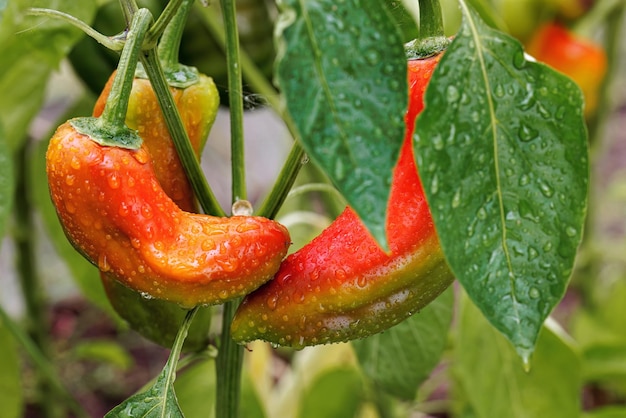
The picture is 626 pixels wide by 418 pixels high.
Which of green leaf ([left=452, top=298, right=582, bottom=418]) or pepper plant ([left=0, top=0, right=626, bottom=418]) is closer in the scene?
pepper plant ([left=0, top=0, right=626, bottom=418])

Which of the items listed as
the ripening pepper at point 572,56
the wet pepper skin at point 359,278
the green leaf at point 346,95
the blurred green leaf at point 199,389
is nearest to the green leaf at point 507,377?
the blurred green leaf at point 199,389

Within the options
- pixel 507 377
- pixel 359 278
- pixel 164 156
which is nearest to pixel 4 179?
pixel 164 156

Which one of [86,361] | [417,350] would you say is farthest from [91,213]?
[86,361]

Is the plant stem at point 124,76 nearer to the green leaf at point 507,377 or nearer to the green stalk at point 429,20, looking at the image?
the green stalk at point 429,20

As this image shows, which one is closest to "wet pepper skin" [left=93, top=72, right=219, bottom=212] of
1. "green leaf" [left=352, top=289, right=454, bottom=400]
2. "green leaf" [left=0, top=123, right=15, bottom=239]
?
"green leaf" [left=0, top=123, right=15, bottom=239]

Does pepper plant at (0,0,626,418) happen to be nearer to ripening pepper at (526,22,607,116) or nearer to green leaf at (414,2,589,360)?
green leaf at (414,2,589,360)

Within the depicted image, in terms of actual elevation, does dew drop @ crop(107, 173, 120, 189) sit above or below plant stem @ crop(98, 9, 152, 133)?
below
